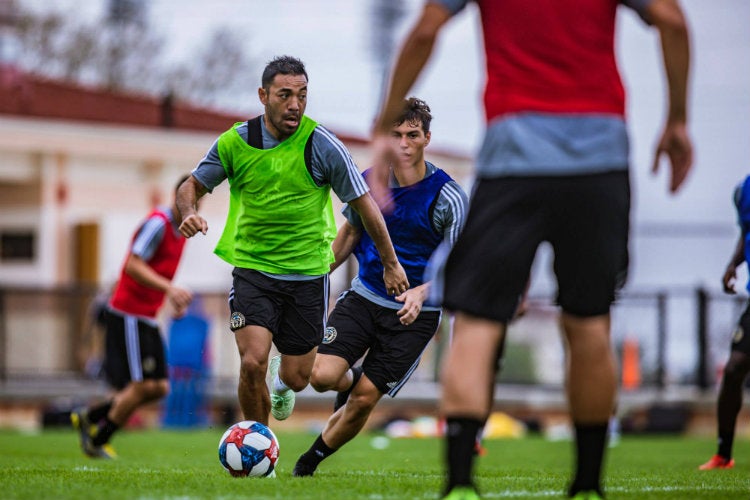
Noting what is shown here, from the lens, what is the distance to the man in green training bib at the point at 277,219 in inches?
285

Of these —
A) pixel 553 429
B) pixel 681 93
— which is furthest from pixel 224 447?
pixel 553 429

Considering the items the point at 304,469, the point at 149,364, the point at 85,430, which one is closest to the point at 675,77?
the point at 304,469

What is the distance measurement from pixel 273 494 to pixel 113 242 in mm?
20626

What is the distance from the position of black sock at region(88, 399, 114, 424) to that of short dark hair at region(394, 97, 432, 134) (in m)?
4.35

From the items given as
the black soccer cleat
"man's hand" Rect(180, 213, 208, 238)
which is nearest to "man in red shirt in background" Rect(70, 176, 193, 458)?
the black soccer cleat

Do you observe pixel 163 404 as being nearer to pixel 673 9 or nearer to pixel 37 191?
pixel 37 191

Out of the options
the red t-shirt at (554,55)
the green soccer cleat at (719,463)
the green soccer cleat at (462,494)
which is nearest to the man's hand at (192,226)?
the red t-shirt at (554,55)

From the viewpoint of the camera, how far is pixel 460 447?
15.0 ft

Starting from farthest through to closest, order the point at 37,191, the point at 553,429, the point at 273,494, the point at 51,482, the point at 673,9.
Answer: the point at 37,191
the point at 553,429
the point at 51,482
the point at 273,494
the point at 673,9

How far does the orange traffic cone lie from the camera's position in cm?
2058

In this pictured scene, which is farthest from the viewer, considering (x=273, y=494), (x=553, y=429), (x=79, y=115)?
(x=79, y=115)

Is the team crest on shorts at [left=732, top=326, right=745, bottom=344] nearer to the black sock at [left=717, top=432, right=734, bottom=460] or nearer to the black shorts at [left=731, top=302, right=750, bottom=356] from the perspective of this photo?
the black shorts at [left=731, top=302, right=750, bottom=356]

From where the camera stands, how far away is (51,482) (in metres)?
6.57

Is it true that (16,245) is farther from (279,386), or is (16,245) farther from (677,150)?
(677,150)
